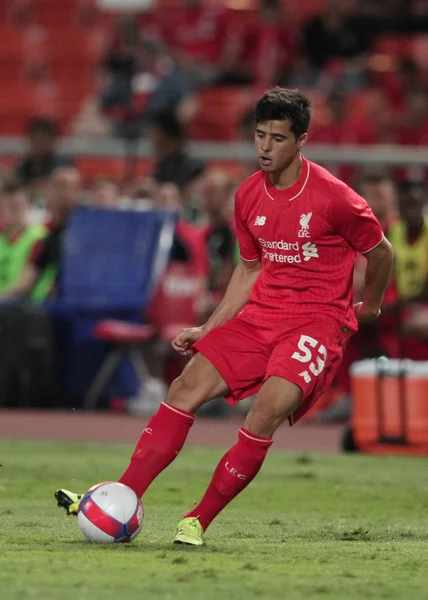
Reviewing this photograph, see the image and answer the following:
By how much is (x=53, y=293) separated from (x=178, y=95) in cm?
495

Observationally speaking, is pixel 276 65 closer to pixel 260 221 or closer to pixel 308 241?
pixel 260 221

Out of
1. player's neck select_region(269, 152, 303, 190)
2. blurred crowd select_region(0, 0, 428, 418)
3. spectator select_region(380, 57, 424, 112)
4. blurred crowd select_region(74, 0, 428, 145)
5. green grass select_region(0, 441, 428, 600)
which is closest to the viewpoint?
green grass select_region(0, 441, 428, 600)

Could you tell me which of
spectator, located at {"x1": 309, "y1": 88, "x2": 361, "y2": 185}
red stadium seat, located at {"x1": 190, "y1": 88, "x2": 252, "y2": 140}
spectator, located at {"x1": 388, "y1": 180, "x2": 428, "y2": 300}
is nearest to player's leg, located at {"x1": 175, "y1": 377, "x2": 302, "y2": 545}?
spectator, located at {"x1": 388, "y1": 180, "x2": 428, "y2": 300}

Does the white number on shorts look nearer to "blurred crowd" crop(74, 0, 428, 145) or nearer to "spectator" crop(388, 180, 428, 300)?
"spectator" crop(388, 180, 428, 300)

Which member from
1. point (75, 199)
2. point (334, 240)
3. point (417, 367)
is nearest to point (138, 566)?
point (334, 240)

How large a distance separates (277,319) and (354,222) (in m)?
0.60

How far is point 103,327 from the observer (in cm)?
1516

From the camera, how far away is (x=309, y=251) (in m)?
7.11

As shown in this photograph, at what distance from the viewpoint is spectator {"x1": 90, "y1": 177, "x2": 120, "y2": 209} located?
52.8 ft

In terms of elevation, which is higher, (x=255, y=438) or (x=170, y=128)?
(x=255, y=438)

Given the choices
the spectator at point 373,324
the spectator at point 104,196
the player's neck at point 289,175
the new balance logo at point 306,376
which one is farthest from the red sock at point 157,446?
the spectator at point 104,196

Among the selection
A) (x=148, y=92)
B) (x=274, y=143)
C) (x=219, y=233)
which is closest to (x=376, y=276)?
(x=274, y=143)

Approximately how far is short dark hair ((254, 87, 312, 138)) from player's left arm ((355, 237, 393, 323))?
0.69 meters

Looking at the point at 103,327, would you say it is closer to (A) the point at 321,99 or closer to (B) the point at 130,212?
(B) the point at 130,212
